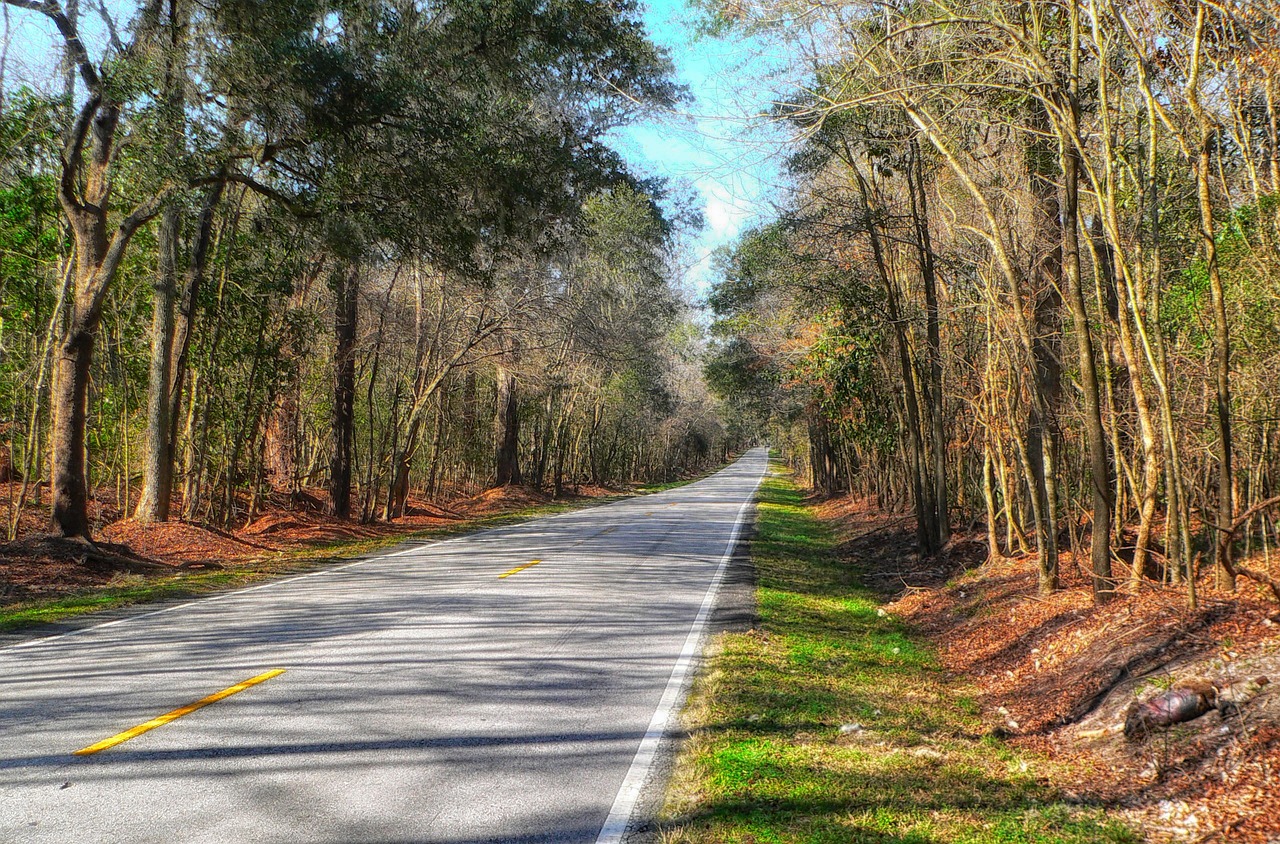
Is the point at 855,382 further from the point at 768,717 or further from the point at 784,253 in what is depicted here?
the point at 768,717

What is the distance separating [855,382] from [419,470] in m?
22.4

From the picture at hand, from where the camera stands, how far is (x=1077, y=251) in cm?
830

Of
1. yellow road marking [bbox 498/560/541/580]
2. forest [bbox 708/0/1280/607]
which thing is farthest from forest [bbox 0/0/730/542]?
yellow road marking [bbox 498/560/541/580]

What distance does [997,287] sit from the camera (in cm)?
1199

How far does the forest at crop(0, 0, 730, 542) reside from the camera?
13.8 metres

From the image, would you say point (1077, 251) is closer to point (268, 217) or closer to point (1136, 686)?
point (1136, 686)

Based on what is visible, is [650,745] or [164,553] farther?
[164,553]

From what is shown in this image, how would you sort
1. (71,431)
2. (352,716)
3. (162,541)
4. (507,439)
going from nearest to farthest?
1. (352,716)
2. (71,431)
3. (162,541)
4. (507,439)

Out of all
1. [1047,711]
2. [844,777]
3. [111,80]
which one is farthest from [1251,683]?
[111,80]

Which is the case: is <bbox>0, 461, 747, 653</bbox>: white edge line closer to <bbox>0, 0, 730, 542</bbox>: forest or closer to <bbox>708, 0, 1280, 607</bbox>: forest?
<bbox>0, 0, 730, 542</bbox>: forest

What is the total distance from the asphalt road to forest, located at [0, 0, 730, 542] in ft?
18.7

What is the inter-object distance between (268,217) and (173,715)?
1294 cm

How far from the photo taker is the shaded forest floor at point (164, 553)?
39.5ft

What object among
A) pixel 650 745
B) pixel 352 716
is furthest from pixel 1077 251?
pixel 352 716
